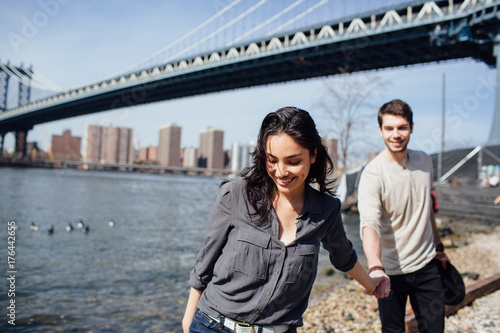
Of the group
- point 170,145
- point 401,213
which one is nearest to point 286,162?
point 401,213

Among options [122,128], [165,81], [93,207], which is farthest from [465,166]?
[122,128]

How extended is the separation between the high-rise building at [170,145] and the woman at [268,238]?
46069 mm

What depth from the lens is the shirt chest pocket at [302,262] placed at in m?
1.29

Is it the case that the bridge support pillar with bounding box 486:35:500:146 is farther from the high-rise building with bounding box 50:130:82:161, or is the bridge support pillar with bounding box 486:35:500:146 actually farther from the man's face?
the high-rise building with bounding box 50:130:82:161

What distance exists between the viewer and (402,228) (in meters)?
2.02

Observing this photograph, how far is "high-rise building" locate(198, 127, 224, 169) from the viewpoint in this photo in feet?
129

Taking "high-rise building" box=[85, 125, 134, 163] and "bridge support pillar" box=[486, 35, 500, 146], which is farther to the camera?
"high-rise building" box=[85, 125, 134, 163]

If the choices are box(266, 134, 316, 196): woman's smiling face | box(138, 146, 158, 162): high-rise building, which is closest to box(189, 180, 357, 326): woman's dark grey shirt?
box(266, 134, 316, 196): woman's smiling face

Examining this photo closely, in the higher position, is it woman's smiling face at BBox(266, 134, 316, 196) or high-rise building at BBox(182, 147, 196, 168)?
high-rise building at BBox(182, 147, 196, 168)

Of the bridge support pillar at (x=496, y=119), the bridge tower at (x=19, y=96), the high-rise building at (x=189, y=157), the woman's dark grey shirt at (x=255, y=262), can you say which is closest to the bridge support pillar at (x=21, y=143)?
the bridge tower at (x=19, y=96)

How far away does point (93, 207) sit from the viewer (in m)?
17.9

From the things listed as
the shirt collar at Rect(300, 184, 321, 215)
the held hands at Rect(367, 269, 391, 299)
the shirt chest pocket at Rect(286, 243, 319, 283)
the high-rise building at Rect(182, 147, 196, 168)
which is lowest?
the held hands at Rect(367, 269, 391, 299)

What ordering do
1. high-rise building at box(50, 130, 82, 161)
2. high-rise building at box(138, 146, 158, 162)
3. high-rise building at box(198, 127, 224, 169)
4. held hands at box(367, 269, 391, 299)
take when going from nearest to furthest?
held hands at box(367, 269, 391, 299), high-rise building at box(50, 130, 82, 161), high-rise building at box(198, 127, 224, 169), high-rise building at box(138, 146, 158, 162)

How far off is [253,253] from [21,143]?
2102 inches
